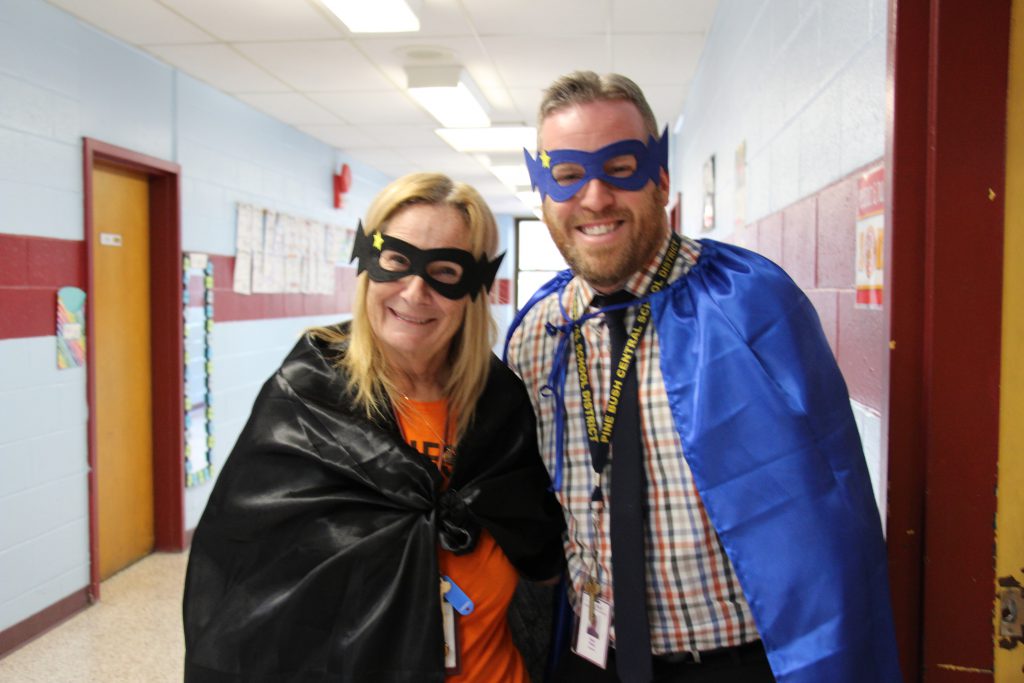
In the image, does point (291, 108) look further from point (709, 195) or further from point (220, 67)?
point (709, 195)

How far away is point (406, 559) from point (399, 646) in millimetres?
161

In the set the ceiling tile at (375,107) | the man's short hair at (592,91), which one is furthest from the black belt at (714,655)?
the ceiling tile at (375,107)

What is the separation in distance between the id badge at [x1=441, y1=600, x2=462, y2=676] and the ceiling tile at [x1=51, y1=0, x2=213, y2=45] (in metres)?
3.29

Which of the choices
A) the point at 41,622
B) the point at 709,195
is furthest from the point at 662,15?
the point at 41,622

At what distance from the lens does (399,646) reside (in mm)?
1398

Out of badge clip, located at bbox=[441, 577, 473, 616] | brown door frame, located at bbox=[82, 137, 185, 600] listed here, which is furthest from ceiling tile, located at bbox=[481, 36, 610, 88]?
badge clip, located at bbox=[441, 577, 473, 616]

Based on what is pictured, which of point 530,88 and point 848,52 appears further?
point 530,88

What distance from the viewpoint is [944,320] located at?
1.12 m

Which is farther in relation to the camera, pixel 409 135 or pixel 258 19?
pixel 409 135

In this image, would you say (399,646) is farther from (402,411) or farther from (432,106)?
(432,106)

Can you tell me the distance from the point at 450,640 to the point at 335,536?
294 mm

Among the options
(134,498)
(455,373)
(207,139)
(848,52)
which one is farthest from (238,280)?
(848,52)

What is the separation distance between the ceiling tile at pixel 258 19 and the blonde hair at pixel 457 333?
242 centimetres

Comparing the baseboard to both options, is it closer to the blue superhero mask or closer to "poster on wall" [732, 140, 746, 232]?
the blue superhero mask
